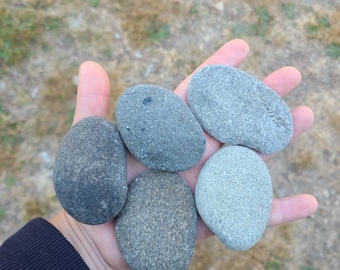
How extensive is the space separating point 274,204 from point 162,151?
46cm

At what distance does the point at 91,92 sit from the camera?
4.94 ft

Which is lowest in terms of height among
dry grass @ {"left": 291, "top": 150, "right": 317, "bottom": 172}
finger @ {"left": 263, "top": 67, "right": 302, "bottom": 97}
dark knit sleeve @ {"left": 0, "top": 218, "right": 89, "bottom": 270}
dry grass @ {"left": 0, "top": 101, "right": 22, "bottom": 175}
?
dry grass @ {"left": 0, "top": 101, "right": 22, "bottom": 175}

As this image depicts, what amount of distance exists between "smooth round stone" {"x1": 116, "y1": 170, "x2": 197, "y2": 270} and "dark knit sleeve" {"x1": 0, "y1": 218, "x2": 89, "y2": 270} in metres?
0.16

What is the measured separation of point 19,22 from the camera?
2.06 m

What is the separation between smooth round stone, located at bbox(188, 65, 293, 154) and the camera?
1.50m

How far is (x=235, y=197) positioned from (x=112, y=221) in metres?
0.40

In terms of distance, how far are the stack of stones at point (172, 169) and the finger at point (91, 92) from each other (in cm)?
11

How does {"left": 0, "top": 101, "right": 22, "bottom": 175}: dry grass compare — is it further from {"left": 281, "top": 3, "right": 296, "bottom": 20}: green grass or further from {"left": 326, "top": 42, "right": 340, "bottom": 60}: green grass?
{"left": 326, "top": 42, "right": 340, "bottom": 60}: green grass

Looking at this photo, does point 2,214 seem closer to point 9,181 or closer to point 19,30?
point 9,181

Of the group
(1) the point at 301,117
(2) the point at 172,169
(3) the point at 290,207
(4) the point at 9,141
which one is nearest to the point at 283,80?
(1) the point at 301,117

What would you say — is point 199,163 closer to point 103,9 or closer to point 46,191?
point 46,191

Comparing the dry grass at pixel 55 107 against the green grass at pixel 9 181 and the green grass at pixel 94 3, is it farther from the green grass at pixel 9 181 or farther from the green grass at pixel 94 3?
the green grass at pixel 94 3

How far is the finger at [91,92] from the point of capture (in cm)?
151

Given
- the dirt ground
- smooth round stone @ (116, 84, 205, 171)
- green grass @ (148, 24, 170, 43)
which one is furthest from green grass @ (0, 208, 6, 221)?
green grass @ (148, 24, 170, 43)
